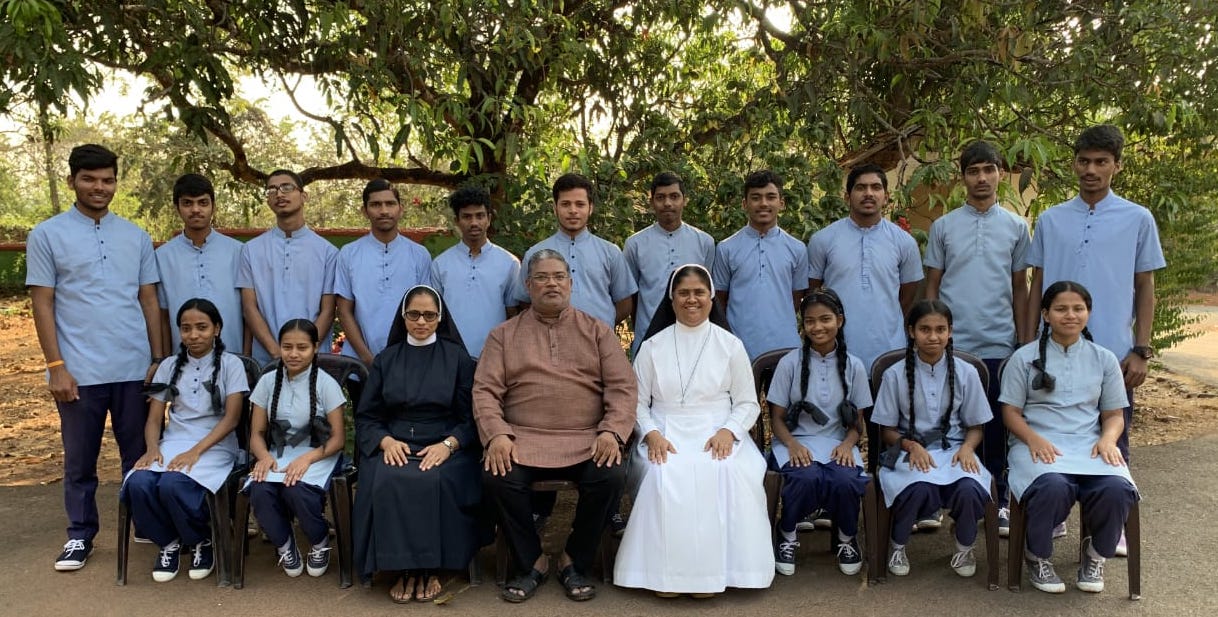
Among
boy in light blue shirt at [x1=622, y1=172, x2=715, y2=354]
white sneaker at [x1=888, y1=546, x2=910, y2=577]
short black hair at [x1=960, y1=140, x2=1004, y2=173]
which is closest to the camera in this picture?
white sneaker at [x1=888, y1=546, x2=910, y2=577]

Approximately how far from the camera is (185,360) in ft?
14.9

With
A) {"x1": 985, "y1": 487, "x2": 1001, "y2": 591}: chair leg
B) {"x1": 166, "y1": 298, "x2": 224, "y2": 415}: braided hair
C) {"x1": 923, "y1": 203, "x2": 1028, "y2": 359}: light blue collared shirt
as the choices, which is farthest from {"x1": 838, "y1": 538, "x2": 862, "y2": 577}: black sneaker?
{"x1": 166, "y1": 298, "x2": 224, "y2": 415}: braided hair

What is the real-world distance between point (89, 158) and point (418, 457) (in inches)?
87.0

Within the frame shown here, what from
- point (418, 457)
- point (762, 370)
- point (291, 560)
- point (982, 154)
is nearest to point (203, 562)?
point (291, 560)

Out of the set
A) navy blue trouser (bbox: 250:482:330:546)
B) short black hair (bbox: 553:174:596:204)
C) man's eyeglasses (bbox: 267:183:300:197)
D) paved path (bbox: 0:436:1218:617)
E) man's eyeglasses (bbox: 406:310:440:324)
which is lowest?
paved path (bbox: 0:436:1218:617)

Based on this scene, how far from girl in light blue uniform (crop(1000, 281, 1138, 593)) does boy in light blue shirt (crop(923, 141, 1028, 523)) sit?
17.2 inches

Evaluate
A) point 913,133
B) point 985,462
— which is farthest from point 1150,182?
point 985,462

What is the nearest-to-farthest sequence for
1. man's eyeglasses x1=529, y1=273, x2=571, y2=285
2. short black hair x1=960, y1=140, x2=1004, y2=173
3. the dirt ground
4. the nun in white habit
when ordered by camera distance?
the nun in white habit < man's eyeglasses x1=529, y1=273, x2=571, y2=285 < short black hair x1=960, y1=140, x2=1004, y2=173 < the dirt ground

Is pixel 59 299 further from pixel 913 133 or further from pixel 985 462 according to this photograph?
pixel 913 133

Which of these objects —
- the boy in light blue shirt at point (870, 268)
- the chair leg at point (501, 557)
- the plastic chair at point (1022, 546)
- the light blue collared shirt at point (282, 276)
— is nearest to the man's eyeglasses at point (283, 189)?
the light blue collared shirt at point (282, 276)

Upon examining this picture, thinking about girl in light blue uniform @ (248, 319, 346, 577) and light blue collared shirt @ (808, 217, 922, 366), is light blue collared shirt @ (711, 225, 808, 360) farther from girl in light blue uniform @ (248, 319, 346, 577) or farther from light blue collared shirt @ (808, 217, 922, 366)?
girl in light blue uniform @ (248, 319, 346, 577)

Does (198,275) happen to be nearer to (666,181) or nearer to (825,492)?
(666,181)

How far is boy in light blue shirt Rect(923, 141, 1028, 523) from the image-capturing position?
4.73 meters

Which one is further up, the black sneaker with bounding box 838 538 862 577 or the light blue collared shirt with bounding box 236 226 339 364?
the light blue collared shirt with bounding box 236 226 339 364
